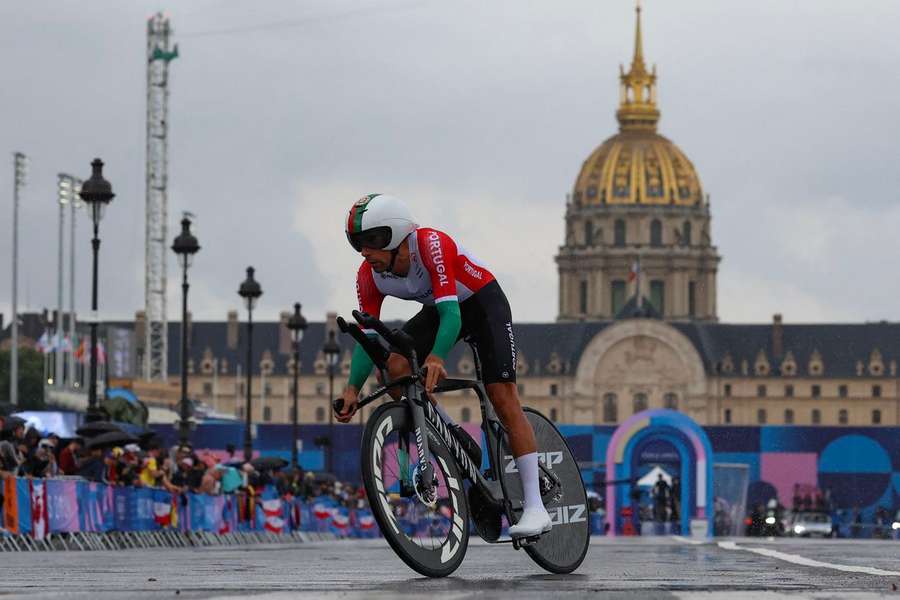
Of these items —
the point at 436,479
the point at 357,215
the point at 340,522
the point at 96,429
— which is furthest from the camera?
the point at 340,522

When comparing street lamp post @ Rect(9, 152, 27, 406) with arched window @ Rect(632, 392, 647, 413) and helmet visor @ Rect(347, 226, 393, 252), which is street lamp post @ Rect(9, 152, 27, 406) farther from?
arched window @ Rect(632, 392, 647, 413)

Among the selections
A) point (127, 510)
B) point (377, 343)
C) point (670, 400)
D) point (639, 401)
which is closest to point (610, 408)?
point (639, 401)

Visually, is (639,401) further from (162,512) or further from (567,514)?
(567,514)

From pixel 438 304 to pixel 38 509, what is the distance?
1446cm

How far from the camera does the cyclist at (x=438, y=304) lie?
10484 mm

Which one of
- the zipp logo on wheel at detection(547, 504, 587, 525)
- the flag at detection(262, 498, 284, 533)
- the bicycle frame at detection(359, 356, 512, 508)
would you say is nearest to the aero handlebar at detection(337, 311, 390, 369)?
the bicycle frame at detection(359, 356, 512, 508)

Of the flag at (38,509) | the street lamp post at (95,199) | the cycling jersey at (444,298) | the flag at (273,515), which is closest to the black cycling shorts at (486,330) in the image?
the cycling jersey at (444,298)

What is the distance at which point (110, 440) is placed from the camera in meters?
29.4

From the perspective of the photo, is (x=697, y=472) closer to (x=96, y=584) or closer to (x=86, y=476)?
(x=86, y=476)

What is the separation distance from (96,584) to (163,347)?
14787 centimetres

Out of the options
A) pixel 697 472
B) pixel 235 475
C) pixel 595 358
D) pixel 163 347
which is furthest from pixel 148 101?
pixel 235 475

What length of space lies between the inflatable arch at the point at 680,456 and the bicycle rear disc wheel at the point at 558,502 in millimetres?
42078

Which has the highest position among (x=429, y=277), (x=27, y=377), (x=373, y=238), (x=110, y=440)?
(x=27, y=377)

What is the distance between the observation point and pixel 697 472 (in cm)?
5903
